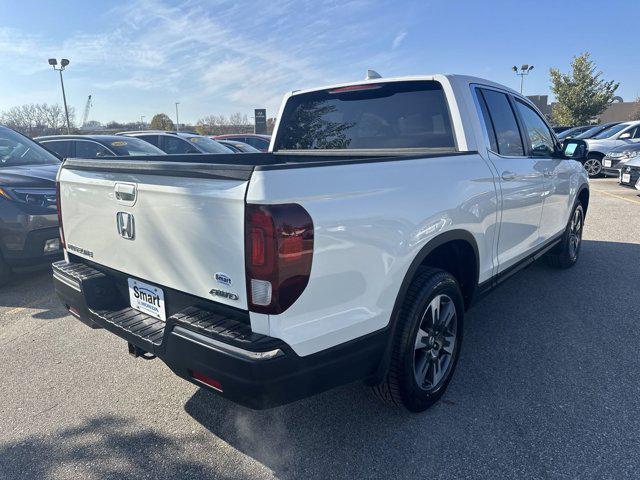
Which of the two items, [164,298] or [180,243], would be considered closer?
[180,243]

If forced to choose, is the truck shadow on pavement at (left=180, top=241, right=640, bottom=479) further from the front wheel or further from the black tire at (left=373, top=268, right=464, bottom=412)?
the front wheel

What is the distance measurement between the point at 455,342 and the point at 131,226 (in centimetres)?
206

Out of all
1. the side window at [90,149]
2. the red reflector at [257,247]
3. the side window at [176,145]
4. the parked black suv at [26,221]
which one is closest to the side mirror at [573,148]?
the red reflector at [257,247]

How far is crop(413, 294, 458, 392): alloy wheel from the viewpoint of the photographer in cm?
262

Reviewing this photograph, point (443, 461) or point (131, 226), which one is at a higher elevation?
point (131, 226)

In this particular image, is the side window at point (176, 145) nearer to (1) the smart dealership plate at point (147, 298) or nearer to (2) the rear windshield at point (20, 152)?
(2) the rear windshield at point (20, 152)

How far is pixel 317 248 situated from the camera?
1.84m

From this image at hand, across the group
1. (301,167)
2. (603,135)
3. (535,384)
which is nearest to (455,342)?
(535,384)

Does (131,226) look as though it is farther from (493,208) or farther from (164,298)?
(493,208)

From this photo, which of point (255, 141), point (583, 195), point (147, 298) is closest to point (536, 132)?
point (583, 195)

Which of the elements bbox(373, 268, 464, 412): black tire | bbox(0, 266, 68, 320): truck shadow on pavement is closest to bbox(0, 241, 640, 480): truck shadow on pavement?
bbox(373, 268, 464, 412): black tire

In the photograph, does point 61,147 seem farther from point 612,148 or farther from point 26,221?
point 612,148

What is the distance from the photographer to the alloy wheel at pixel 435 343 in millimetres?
2615

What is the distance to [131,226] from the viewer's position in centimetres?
231
